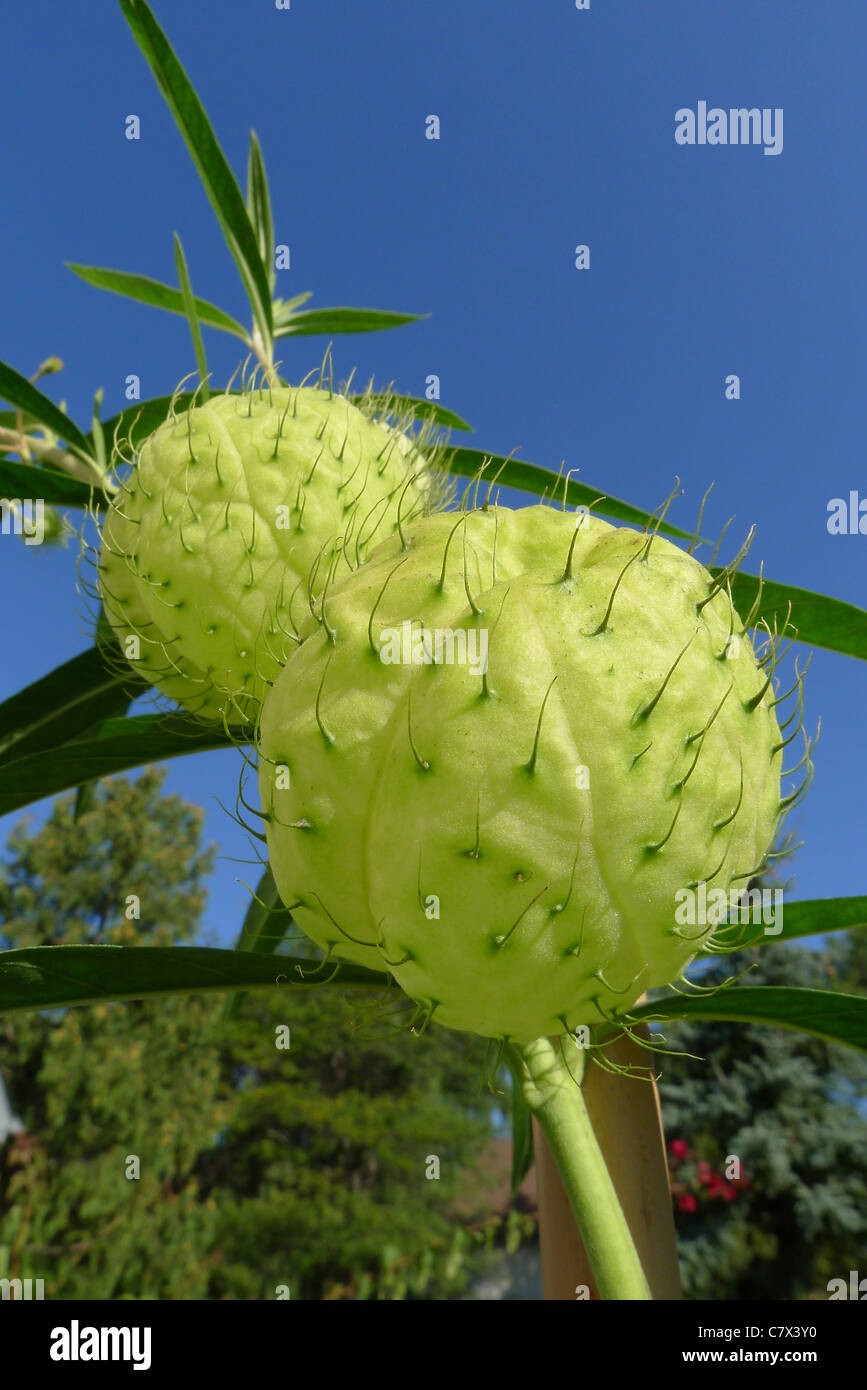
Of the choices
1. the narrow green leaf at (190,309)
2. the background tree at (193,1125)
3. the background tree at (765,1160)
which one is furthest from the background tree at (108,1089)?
the narrow green leaf at (190,309)

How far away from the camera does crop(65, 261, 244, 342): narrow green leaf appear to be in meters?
1.87

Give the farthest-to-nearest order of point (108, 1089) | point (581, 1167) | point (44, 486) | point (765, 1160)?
point (108, 1089), point (765, 1160), point (44, 486), point (581, 1167)

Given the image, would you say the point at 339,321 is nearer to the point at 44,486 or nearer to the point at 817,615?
the point at 44,486

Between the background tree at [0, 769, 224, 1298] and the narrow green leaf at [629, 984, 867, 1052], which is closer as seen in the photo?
the narrow green leaf at [629, 984, 867, 1052]

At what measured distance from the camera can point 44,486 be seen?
147 cm

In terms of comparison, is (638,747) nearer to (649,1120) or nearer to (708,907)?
(708,907)

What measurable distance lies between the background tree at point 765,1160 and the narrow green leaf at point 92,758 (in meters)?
11.4

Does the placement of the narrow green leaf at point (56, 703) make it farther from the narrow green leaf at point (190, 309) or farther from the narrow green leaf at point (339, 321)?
the narrow green leaf at point (339, 321)

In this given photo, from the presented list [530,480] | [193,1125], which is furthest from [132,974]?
[193,1125]

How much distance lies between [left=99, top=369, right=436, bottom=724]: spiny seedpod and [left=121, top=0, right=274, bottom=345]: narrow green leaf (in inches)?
26.0

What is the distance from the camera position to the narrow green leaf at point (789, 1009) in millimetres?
975

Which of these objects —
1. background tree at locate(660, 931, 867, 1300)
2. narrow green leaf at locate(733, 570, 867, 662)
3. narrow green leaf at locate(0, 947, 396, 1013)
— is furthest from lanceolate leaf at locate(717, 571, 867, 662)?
background tree at locate(660, 931, 867, 1300)

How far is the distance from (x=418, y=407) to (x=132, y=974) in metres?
1.04

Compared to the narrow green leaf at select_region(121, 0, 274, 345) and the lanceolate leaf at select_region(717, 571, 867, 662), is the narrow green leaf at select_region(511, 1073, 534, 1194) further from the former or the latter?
the narrow green leaf at select_region(121, 0, 274, 345)
